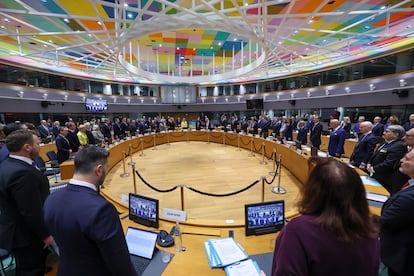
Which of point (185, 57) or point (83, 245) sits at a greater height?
point (185, 57)

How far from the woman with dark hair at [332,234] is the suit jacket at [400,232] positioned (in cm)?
81

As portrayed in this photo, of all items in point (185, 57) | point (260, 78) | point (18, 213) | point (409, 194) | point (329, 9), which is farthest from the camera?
point (260, 78)

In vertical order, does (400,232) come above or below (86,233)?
below

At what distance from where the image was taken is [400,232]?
4.71ft

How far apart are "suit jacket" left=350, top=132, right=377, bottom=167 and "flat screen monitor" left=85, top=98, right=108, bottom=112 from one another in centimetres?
1586

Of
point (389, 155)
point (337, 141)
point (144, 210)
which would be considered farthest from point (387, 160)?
point (144, 210)

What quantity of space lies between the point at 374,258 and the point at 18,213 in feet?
8.52

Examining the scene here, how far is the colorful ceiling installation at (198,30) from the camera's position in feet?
16.9

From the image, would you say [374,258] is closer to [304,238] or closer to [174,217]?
[304,238]

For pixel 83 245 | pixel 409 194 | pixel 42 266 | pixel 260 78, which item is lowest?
pixel 42 266

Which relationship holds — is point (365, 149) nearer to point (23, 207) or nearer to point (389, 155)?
point (389, 155)

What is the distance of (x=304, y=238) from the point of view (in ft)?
2.64

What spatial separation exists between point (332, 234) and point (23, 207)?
7.43ft

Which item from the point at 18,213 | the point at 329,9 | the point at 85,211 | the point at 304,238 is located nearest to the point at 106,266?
the point at 85,211
